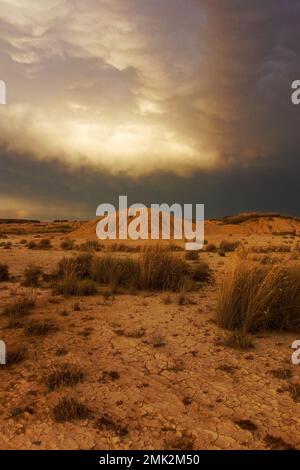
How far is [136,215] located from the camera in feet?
113

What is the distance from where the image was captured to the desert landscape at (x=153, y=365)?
3.59 metres

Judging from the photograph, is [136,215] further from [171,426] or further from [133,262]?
[171,426]

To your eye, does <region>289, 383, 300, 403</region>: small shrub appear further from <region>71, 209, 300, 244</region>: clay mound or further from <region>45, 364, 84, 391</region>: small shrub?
<region>71, 209, 300, 244</region>: clay mound

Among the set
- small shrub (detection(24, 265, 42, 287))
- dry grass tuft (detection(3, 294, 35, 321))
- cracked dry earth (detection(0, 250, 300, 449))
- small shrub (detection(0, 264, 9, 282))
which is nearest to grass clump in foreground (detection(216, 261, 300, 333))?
cracked dry earth (detection(0, 250, 300, 449))

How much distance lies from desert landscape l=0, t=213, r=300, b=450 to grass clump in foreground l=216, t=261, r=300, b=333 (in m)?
0.02

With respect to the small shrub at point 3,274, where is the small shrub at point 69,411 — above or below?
below

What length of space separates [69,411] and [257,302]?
3607 mm

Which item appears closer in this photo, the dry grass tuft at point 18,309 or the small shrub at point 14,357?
the small shrub at point 14,357

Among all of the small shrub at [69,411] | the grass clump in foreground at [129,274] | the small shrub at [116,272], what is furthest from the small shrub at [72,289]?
the small shrub at [69,411]

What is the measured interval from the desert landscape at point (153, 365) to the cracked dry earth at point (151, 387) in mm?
14

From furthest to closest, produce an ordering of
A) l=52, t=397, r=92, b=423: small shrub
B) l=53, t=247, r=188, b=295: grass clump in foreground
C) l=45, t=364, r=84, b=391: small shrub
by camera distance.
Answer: l=53, t=247, r=188, b=295: grass clump in foreground, l=45, t=364, r=84, b=391: small shrub, l=52, t=397, r=92, b=423: small shrub

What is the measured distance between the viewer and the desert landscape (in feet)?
11.8

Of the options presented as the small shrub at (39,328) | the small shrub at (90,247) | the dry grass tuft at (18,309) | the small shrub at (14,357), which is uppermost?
the small shrub at (90,247)

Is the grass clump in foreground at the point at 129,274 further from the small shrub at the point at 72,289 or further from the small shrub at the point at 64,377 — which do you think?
the small shrub at the point at 64,377
